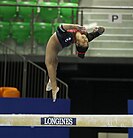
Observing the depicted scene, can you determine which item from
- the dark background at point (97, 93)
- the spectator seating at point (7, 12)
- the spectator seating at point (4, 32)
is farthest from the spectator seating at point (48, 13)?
the dark background at point (97, 93)

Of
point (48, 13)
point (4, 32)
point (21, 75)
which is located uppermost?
point (48, 13)

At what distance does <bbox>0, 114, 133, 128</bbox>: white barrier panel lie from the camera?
5324 mm

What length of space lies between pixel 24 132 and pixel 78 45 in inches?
145

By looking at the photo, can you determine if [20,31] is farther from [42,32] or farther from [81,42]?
[81,42]

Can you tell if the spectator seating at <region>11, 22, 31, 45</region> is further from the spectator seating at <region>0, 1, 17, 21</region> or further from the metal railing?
the spectator seating at <region>0, 1, 17, 21</region>

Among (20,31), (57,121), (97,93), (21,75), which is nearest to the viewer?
(57,121)

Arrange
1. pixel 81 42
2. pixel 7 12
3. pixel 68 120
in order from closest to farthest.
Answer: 1. pixel 81 42
2. pixel 68 120
3. pixel 7 12

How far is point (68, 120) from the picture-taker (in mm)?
5617

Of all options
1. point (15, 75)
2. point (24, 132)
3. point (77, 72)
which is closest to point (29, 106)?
point (24, 132)

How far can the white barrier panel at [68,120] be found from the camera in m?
5.32

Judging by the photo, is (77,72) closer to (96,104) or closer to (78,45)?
(96,104)

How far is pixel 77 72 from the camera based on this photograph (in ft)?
34.6

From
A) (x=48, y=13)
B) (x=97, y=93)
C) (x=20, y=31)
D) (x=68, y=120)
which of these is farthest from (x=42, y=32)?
(x=68, y=120)

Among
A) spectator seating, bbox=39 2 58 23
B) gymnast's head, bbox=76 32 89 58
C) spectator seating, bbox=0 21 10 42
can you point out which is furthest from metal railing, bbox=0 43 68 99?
gymnast's head, bbox=76 32 89 58
